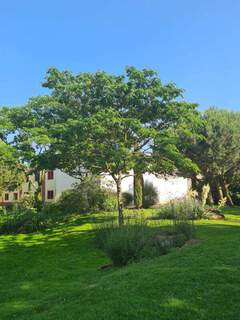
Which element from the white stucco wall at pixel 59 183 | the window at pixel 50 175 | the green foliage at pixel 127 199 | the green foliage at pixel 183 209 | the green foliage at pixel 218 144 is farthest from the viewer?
the window at pixel 50 175

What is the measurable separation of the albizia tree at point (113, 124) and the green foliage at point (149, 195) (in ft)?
37.4

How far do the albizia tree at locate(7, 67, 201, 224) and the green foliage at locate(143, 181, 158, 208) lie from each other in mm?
11394

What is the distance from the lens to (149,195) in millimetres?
29094

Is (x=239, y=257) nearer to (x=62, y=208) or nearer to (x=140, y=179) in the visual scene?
(x=62, y=208)

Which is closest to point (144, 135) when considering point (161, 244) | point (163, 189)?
point (161, 244)

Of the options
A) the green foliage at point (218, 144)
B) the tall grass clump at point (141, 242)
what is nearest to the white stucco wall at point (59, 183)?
the green foliage at point (218, 144)

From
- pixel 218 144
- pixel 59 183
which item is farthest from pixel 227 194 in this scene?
pixel 59 183

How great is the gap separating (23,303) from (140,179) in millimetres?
21271

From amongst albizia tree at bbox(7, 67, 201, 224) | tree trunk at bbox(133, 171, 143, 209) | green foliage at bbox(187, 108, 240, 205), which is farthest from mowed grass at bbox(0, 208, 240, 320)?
green foliage at bbox(187, 108, 240, 205)

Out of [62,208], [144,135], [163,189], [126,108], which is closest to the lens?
[144,135]

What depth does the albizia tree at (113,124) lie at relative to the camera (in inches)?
595

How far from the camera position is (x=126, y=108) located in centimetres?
1647

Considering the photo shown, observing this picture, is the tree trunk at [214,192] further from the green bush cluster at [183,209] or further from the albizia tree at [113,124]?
the albizia tree at [113,124]

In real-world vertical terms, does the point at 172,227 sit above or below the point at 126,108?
below
